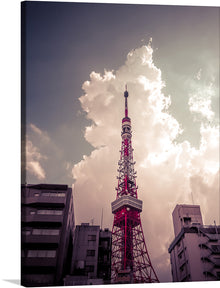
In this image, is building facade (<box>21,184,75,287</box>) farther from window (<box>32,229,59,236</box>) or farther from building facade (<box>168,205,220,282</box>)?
building facade (<box>168,205,220,282</box>)

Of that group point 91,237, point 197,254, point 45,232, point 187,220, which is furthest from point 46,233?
point 187,220

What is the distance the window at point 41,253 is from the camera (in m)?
24.5

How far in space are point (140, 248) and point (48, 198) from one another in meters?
15.3

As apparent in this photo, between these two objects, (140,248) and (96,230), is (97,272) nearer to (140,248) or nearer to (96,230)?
(96,230)

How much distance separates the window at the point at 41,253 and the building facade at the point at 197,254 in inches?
590

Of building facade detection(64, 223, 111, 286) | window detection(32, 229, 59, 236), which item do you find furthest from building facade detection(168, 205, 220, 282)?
window detection(32, 229, 59, 236)

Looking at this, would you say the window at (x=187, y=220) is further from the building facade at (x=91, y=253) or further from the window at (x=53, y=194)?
the window at (x=53, y=194)

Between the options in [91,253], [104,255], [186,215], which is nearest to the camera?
[91,253]

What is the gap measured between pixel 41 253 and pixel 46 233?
198 centimetres

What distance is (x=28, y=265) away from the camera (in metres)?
24.0

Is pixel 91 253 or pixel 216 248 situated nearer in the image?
pixel 216 248

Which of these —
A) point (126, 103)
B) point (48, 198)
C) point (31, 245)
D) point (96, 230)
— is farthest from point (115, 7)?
point (126, 103)

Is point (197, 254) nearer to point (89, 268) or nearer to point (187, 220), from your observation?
point (187, 220)

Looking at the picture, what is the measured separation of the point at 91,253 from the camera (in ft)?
101
